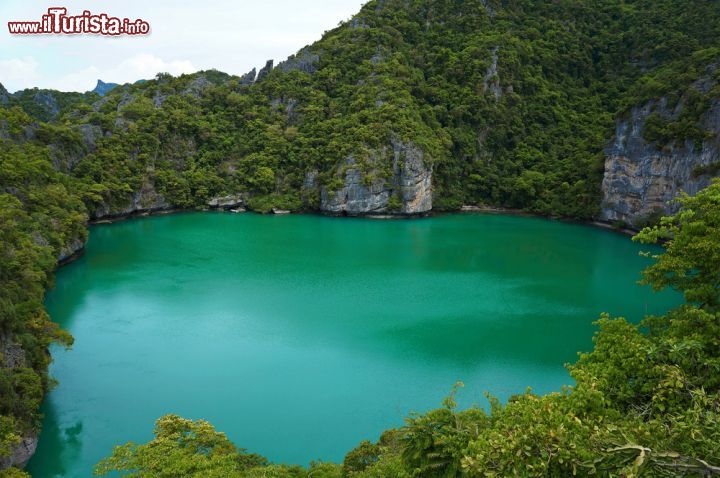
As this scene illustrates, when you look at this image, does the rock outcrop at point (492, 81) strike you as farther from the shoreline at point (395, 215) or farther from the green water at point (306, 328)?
the green water at point (306, 328)

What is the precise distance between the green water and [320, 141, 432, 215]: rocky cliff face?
26.6 feet

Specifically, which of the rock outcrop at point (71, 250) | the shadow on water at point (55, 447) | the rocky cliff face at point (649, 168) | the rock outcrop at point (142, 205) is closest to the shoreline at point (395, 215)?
the rock outcrop at point (142, 205)

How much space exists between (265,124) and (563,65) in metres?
31.5

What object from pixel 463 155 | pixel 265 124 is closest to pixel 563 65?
pixel 463 155

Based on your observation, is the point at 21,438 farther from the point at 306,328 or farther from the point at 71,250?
the point at 71,250

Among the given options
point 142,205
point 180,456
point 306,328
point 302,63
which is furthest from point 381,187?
point 180,456

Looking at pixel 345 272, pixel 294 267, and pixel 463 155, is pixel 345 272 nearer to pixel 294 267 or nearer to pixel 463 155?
pixel 294 267

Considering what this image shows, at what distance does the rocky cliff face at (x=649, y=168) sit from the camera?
31.5 meters

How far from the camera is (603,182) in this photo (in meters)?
39.8

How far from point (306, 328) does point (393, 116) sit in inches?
1163

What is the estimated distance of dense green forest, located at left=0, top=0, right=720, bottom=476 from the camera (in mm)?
35031

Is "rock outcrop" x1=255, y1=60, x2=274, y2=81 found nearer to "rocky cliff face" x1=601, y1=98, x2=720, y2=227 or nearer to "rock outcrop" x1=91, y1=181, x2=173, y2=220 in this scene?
"rock outcrop" x1=91, y1=181, x2=173, y2=220

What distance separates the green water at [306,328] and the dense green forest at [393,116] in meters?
6.09

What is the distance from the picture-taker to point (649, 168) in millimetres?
35688
